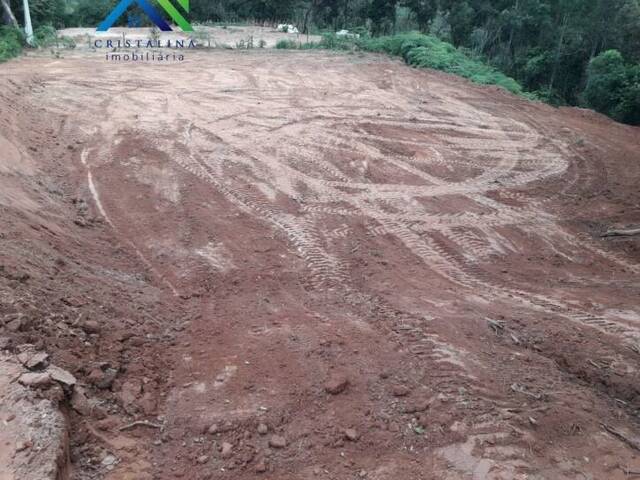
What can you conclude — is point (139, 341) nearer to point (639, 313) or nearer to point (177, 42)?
point (639, 313)

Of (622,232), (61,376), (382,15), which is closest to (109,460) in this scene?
(61,376)

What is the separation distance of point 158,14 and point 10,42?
438 inches

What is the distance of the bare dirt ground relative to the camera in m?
4.34

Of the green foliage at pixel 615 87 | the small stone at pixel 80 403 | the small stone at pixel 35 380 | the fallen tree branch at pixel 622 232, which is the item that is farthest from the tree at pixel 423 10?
the small stone at pixel 35 380

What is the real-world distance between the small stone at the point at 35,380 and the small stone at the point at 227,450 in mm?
1472

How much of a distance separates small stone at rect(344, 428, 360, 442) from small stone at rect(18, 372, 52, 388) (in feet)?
7.99

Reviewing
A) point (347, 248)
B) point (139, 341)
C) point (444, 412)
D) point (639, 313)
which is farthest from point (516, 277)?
point (139, 341)

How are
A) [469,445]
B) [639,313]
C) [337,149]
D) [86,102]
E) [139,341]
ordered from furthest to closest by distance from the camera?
1. [86,102]
2. [337,149]
3. [639,313]
4. [139,341]
5. [469,445]

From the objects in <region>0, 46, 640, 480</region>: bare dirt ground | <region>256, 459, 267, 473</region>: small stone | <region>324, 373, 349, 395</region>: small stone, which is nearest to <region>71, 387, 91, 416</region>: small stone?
<region>0, 46, 640, 480</region>: bare dirt ground

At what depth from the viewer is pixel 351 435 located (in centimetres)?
434

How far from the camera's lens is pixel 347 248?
7.74 meters

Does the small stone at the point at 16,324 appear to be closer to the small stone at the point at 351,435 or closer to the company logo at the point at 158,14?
the small stone at the point at 351,435

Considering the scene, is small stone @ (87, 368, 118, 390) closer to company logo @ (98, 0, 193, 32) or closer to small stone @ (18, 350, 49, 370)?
small stone @ (18, 350, 49, 370)

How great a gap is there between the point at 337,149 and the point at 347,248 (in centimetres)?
423
